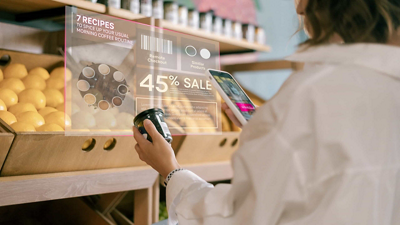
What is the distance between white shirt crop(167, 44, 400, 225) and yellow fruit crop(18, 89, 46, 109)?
3.49 ft

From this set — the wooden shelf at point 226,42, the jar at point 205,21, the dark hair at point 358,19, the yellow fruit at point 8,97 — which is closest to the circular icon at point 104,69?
the yellow fruit at point 8,97

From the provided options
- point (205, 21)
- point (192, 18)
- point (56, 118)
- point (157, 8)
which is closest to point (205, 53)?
point (56, 118)

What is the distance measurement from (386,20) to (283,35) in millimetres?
3180

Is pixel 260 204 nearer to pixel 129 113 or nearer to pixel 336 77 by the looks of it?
pixel 336 77

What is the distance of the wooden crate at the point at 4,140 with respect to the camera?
1102 millimetres

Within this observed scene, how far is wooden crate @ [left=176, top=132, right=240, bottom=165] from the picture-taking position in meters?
1.74

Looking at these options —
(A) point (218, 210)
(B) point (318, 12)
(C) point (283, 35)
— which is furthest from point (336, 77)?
(C) point (283, 35)

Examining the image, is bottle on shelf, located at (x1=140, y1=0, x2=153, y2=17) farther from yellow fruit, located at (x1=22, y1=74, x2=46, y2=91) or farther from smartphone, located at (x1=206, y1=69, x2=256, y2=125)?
smartphone, located at (x1=206, y1=69, x2=256, y2=125)

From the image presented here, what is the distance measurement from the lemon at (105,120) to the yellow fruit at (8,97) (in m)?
0.45

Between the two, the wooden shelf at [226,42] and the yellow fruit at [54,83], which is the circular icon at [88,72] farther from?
the wooden shelf at [226,42]

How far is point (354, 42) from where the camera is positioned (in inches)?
26.7

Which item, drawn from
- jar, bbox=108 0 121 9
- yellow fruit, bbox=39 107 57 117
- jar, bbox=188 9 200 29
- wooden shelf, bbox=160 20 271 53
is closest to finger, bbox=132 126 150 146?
yellow fruit, bbox=39 107 57 117

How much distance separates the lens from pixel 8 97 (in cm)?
140

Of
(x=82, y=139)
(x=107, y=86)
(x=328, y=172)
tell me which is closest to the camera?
(x=328, y=172)
